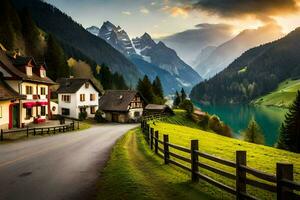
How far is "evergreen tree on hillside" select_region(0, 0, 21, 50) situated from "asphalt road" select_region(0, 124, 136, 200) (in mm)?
97037

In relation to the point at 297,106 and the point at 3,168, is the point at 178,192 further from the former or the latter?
the point at 297,106

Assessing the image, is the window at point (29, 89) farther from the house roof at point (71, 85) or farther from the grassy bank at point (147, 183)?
the grassy bank at point (147, 183)

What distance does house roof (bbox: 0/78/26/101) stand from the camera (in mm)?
46022

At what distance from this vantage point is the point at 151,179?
16469 mm

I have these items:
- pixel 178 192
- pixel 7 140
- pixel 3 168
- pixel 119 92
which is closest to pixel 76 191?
pixel 178 192

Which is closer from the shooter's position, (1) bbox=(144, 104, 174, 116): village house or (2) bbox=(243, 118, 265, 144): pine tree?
(2) bbox=(243, 118, 265, 144): pine tree

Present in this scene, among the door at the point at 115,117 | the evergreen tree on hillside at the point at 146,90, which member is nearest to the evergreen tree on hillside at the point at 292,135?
the door at the point at 115,117

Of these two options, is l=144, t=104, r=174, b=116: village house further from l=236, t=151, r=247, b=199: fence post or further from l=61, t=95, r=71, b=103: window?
l=236, t=151, r=247, b=199: fence post

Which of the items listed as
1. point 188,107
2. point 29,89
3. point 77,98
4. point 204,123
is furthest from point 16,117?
point 188,107

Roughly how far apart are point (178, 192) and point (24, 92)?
48078mm

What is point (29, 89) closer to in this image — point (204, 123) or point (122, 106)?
point (122, 106)

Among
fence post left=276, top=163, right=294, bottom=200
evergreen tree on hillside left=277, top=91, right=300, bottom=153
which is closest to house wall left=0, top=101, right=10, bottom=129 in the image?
fence post left=276, top=163, right=294, bottom=200

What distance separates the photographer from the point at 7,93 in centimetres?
4772

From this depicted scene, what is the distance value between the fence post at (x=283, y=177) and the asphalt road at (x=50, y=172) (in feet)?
27.2
